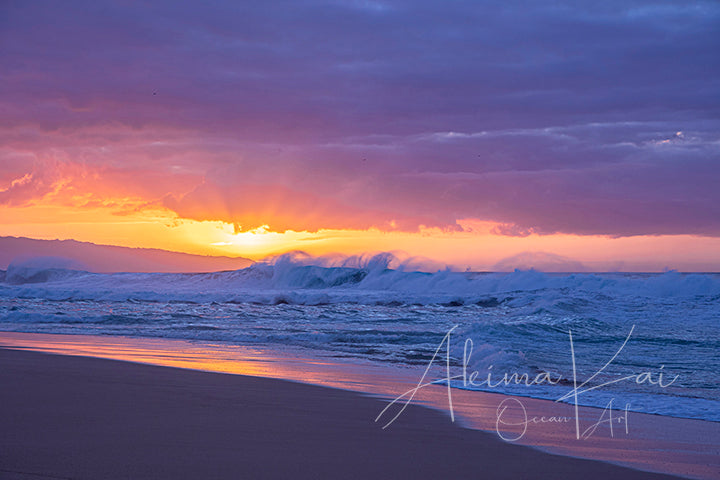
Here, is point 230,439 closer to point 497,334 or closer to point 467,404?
point 467,404

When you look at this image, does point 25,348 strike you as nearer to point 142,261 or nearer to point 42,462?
point 42,462

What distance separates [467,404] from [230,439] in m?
2.96

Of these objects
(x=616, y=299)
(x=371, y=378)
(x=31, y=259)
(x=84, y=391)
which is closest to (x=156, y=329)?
(x=371, y=378)

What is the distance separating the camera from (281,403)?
598 cm

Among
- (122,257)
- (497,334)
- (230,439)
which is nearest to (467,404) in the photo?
(230,439)

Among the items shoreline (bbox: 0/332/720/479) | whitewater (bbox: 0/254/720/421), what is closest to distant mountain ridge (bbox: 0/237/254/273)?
whitewater (bbox: 0/254/720/421)

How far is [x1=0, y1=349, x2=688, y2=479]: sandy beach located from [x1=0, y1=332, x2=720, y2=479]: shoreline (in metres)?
0.30

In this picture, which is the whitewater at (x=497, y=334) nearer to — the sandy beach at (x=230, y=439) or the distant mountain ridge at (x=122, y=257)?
the sandy beach at (x=230, y=439)

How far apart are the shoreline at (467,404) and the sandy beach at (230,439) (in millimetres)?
296

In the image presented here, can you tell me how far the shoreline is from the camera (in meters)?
4.54

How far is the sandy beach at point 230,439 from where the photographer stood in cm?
359

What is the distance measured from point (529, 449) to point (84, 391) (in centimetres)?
390

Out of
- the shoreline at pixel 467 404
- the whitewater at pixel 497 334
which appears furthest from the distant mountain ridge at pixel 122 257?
the shoreline at pixel 467 404

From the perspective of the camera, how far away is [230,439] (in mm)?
4297
